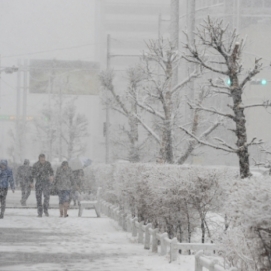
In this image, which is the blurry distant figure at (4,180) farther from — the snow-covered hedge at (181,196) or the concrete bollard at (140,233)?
the snow-covered hedge at (181,196)

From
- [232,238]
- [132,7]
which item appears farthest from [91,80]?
[132,7]

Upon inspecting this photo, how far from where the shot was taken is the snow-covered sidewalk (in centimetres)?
1324

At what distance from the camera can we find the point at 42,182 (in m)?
25.6

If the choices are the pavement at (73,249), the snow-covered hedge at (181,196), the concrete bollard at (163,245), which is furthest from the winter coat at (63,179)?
the concrete bollard at (163,245)

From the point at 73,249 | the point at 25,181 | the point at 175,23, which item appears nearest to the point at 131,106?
the point at 25,181

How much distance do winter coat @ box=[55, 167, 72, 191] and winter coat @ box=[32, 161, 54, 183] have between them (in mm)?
295

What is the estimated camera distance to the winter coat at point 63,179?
1011 inches

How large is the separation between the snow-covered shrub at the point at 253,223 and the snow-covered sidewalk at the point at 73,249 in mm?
3956

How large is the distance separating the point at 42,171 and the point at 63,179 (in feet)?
1.98

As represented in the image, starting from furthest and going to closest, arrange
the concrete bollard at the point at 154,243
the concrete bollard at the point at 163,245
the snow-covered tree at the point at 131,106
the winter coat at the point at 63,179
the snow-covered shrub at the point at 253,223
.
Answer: the snow-covered tree at the point at 131,106 < the winter coat at the point at 63,179 < the concrete bollard at the point at 154,243 < the concrete bollard at the point at 163,245 < the snow-covered shrub at the point at 253,223

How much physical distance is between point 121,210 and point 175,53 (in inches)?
200

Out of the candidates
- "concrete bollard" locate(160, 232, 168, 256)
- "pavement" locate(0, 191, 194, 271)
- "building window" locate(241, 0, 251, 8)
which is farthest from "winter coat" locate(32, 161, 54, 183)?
"building window" locate(241, 0, 251, 8)

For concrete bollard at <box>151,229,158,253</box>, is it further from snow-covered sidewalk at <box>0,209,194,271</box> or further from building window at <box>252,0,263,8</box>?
building window at <box>252,0,263,8</box>

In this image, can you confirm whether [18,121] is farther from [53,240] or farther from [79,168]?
[53,240]
